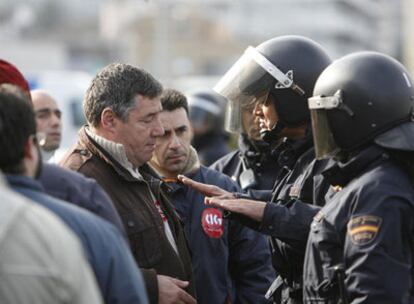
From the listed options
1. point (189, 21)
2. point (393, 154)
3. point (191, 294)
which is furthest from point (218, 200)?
point (189, 21)

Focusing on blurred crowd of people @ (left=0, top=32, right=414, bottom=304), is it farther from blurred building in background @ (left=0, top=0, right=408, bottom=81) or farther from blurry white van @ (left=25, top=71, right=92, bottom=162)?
blurred building in background @ (left=0, top=0, right=408, bottom=81)

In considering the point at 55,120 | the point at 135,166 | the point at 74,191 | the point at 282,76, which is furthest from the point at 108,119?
the point at 55,120

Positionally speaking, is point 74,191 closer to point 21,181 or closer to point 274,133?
point 21,181

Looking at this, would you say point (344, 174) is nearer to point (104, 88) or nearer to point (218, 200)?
point (218, 200)

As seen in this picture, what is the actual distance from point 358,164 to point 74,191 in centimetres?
120

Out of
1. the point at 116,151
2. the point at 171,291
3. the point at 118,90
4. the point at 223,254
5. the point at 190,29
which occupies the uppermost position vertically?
the point at 118,90

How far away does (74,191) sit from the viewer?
13.9ft

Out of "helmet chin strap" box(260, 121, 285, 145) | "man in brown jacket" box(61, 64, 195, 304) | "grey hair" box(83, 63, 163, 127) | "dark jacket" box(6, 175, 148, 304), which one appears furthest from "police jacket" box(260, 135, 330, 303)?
"dark jacket" box(6, 175, 148, 304)

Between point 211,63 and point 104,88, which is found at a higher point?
point 104,88

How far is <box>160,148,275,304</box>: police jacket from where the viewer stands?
6.25m

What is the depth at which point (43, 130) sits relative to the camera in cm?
806

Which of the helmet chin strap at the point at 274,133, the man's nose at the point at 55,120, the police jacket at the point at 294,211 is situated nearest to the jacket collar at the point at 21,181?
the police jacket at the point at 294,211

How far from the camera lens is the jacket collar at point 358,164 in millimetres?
4648

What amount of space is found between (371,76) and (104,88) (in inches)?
55.1
